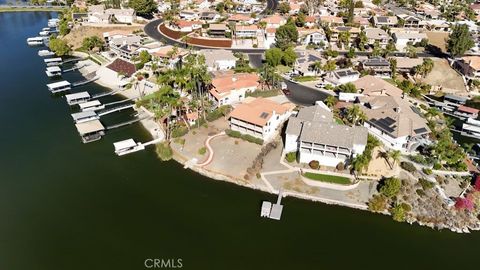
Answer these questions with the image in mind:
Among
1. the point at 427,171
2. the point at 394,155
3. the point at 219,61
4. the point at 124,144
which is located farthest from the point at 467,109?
the point at 124,144

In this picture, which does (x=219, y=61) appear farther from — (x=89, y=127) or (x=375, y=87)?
(x=375, y=87)

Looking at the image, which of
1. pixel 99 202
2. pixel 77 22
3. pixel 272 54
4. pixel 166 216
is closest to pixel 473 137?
pixel 272 54

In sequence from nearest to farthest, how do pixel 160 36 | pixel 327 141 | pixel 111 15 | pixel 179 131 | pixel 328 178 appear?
1. pixel 328 178
2. pixel 327 141
3. pixel 179 131
4. pixel 160 36
5. pixel 111 15

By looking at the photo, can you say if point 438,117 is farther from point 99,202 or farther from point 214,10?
point 214,10

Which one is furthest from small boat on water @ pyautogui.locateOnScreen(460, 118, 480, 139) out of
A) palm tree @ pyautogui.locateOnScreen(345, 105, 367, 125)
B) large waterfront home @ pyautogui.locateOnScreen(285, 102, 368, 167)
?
large waterfront home @ pyautogui.locateOnScreen(285, 102, 368, 167)

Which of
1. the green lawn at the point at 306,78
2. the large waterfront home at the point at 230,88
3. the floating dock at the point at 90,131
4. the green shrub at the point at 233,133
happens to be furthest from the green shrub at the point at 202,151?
the green lawn at the point at 306,78
